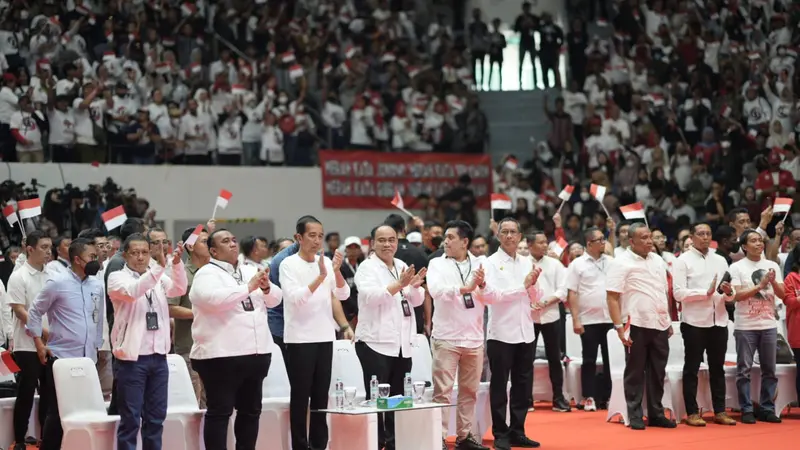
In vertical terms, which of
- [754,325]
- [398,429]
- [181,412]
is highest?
[754,325]

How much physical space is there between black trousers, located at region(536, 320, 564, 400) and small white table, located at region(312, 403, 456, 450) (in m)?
3.76

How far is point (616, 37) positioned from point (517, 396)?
1387cm

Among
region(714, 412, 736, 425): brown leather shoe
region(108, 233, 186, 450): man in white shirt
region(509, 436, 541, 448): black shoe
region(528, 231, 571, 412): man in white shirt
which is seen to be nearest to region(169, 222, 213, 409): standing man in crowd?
region(108, 233, 186, 450): man in white shirt

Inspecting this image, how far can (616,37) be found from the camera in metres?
22.5

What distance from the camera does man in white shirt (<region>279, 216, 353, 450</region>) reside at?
345 inches

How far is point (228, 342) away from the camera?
8.20 metres

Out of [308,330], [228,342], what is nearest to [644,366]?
[308,330]

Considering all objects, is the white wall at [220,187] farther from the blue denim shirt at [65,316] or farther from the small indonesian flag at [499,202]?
the blue denim shirt at [65,316]

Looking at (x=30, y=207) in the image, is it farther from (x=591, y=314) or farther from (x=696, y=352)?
(x=696, y=352)

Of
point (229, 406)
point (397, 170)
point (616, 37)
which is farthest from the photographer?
point (616, 37)

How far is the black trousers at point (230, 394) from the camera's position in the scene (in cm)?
822

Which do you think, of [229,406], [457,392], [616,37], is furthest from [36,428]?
[616,37]

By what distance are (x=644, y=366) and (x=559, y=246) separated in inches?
103

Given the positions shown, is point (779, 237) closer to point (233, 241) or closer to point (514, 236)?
point (514, 236)
